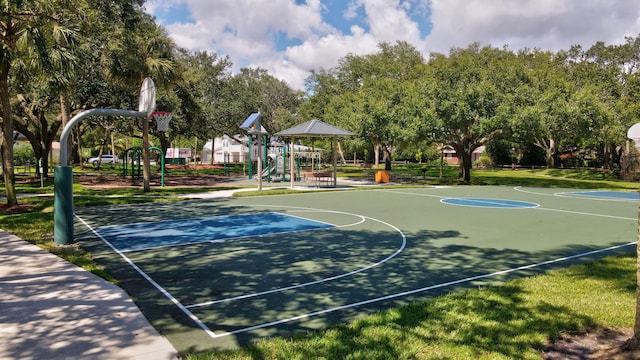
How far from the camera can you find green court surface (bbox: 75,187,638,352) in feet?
18.8

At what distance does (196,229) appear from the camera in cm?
1173

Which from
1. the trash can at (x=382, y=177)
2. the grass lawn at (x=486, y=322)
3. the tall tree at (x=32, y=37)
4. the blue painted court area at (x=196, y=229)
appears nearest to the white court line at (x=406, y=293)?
the grass lawn at (x=486, y=322)

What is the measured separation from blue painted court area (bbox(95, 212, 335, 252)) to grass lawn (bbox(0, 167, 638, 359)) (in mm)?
2374

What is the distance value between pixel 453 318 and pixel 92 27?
14.3m

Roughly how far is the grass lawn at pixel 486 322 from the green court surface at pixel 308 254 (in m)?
0.39

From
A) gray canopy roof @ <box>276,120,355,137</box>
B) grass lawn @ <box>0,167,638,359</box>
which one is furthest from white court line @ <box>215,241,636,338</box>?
gray canopy roof @ <box>276,120,355,137</box>

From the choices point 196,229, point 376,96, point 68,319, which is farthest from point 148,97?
point 376,96

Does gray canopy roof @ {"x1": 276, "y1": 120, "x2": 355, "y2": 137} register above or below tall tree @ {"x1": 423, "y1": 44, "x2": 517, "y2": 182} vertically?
below

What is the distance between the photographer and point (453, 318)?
5398 millimetres

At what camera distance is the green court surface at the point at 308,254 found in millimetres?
5738

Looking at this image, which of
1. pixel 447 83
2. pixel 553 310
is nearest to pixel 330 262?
pixel 553 310

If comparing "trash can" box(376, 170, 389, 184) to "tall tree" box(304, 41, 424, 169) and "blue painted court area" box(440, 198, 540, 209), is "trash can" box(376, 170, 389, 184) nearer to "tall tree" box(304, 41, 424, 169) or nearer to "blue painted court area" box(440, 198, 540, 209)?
"tall tree" box(304, 41, 424, 169)

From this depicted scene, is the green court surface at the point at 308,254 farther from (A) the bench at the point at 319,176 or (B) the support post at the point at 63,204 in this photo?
(A) the bench at the point at 319,176

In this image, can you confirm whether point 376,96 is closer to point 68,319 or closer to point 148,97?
point 148,97
